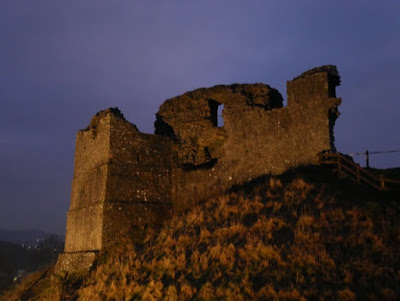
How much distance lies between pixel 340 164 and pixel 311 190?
59.8 inches

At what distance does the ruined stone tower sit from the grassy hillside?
0.88 m

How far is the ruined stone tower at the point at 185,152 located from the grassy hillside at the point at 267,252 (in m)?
0.88

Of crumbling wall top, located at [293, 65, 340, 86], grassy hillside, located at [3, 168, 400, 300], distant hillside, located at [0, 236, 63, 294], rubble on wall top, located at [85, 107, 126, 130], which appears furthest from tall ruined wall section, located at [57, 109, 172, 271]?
distant hillside, located at [0, 236, 63, 294]

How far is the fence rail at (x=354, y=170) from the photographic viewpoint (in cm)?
1384

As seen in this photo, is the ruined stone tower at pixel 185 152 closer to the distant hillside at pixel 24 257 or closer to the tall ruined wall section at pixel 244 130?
the tall ruined wall section at pixel 244 130

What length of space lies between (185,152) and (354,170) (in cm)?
674

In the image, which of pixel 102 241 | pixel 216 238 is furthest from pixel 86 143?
pixel 216 238

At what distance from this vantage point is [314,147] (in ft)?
50.5

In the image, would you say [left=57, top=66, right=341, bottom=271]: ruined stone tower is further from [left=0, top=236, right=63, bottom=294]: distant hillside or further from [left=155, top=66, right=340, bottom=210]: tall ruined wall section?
[left=0, top=236, right=63, bottom=294]: distant hillside

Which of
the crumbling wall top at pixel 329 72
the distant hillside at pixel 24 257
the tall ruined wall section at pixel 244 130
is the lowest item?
the distant hillside at pixel 24 257

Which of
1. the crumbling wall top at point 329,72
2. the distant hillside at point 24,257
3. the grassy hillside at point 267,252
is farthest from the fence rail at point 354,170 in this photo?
the distant hillside at point 24,257

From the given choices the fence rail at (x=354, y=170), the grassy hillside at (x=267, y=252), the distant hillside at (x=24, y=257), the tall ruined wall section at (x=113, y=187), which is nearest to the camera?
the grassy hillside at (x=267, y=252)

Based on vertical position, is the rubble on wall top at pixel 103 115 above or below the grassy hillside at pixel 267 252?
above

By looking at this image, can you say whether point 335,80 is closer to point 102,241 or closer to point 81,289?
point 102,241
